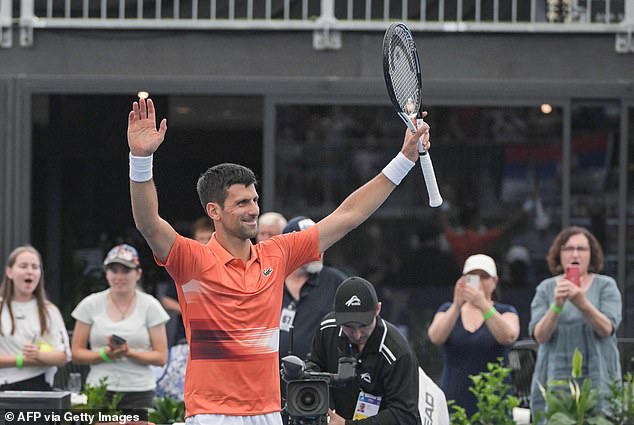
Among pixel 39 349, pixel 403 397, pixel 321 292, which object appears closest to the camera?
pixel 403 397

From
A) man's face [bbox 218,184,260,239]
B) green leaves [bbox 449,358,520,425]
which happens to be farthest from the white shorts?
green leaves [bbox 449,358,520,425]

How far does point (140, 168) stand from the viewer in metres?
4.49

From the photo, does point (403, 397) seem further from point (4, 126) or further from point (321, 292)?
point (4, 126)

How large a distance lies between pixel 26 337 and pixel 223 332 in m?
3.47

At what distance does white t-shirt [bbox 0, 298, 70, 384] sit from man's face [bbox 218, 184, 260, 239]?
11.0ft

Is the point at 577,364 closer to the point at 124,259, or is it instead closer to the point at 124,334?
the point at 124,334

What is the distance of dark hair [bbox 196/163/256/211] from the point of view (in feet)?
15.8

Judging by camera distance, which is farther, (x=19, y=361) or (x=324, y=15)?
(x=324, y=15)

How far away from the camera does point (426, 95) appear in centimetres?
991

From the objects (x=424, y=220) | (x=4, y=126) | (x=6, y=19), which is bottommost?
(x=424, y=220)

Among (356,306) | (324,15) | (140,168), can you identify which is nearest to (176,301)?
(324,15)

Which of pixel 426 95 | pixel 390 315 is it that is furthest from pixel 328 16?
pixel 390 315

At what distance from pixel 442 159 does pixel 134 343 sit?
3.50 metres

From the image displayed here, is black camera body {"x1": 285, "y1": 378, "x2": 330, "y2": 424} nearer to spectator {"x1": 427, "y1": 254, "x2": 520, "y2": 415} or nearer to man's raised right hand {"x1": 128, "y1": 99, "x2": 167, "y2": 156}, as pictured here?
man's raised right hand {"x1": 128, "y1": 99, "x2": 167, "y2": 156}
